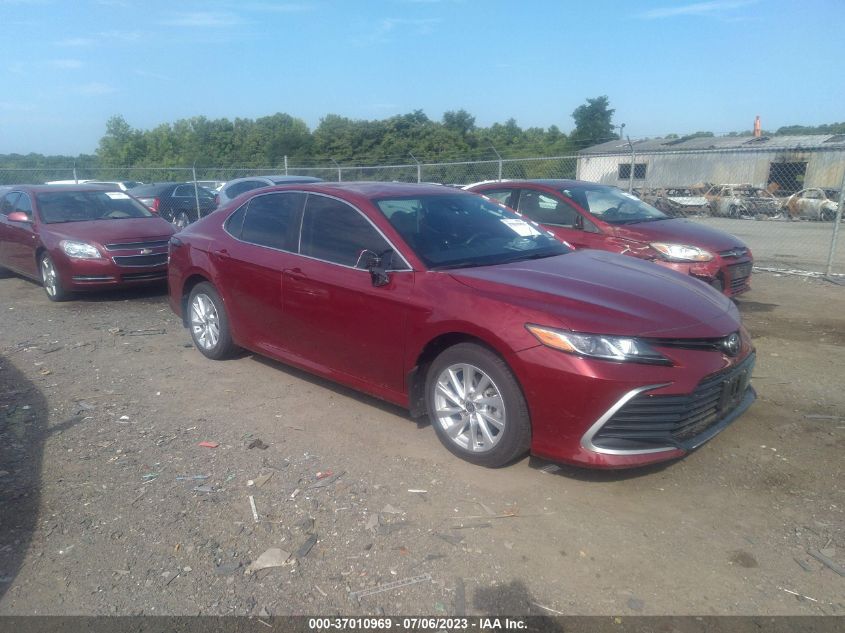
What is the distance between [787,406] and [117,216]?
8869mm

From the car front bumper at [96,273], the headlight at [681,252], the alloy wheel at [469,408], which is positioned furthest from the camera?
the car front bumper at [96,273]

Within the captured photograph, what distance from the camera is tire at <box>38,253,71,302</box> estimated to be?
8.81 metres

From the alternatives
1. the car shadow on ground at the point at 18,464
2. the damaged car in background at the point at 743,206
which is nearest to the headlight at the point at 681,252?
the car shadow on ground at the point at 18,464

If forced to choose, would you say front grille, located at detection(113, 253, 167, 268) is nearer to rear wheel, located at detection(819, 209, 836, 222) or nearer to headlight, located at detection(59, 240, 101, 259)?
headlight, located at detection(59, 240, 101, 259)

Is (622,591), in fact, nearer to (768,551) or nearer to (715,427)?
(768,551)

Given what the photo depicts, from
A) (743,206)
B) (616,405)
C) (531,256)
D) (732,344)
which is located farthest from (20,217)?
(743,206)

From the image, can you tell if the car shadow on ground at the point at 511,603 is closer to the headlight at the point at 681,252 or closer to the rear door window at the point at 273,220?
the rear door window at the point at 273,220

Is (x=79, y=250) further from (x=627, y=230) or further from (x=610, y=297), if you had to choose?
(x=610, y=297)

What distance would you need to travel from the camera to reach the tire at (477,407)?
3639 mm

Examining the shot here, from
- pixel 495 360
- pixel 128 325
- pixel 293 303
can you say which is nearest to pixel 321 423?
pixel 293 303

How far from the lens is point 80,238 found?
870cm

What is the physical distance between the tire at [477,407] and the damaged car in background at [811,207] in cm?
2270

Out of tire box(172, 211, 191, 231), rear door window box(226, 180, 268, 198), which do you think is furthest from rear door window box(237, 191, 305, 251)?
tire box(172, 211, 191, 231)

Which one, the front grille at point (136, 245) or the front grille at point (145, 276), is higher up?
the front grille at point (136, 245)
